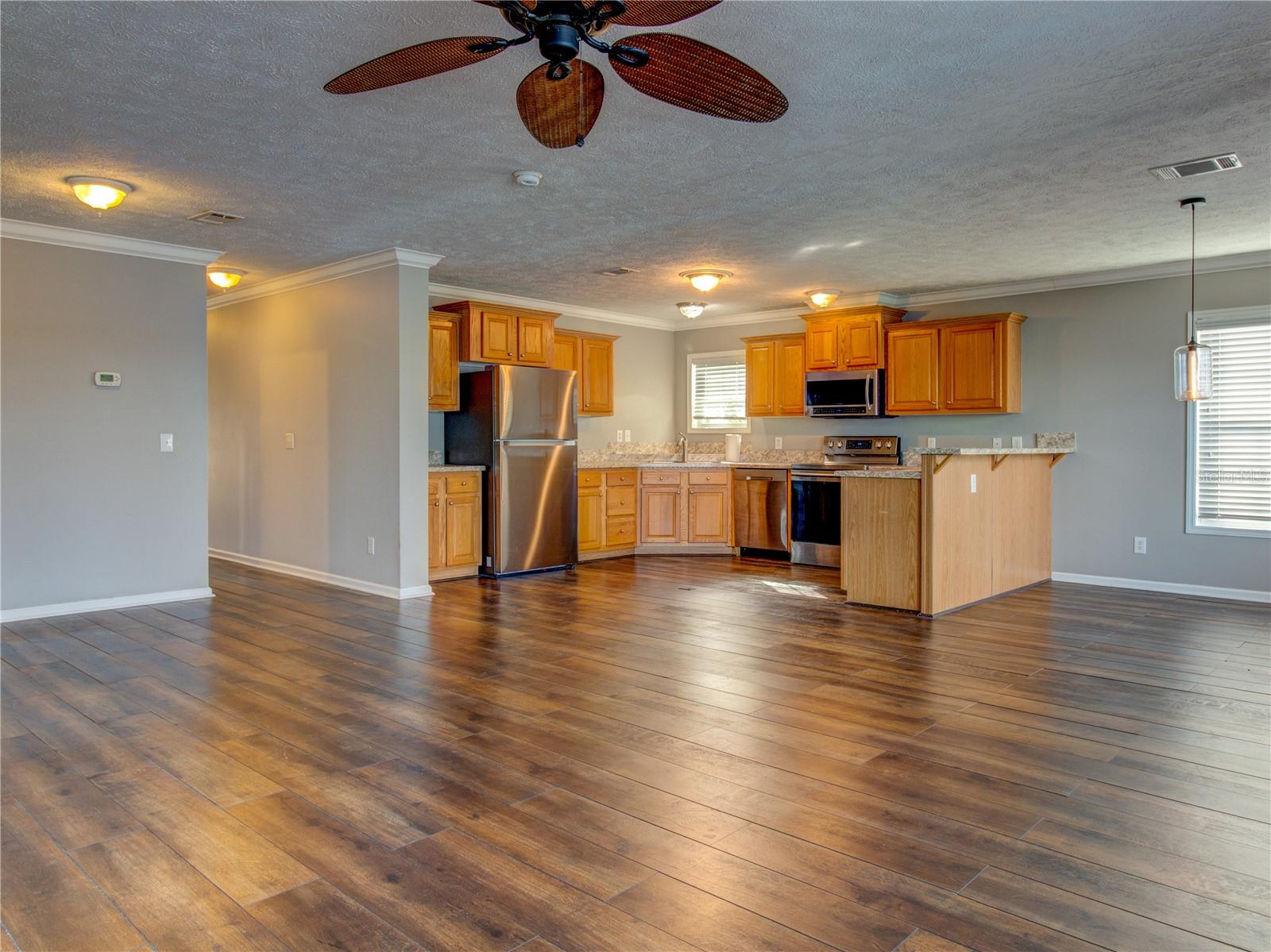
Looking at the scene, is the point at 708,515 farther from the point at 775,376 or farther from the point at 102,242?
the point at 102,242

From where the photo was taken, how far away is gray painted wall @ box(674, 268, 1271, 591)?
595cm

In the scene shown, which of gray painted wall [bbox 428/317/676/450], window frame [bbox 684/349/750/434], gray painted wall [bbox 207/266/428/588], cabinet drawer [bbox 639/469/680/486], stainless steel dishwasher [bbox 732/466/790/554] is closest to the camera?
gray painted wall [bbox 207/266/428/588]

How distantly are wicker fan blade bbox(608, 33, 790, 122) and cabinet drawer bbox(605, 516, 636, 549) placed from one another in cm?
568

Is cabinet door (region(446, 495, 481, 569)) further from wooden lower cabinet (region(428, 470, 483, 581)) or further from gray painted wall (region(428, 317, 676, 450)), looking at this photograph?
gray painted wall (region(428, 317, 676, 450))

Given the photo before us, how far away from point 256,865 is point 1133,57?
3656 mm

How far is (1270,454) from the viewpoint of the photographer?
5.80 meters

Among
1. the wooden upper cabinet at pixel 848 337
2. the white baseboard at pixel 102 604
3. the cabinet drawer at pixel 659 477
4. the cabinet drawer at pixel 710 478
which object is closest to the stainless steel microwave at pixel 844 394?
the wooden upper cabinet at pixel 848 337

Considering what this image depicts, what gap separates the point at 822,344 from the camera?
25.1 feet

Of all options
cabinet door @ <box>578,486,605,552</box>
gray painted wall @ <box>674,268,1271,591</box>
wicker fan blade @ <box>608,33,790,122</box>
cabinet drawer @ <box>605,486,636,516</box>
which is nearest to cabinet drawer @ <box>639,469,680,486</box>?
cabinet drawer @ <box>605,486,636,516</box>

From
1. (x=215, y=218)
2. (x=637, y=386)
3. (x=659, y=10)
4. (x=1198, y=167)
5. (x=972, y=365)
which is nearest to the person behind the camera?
(x=659, y=10)

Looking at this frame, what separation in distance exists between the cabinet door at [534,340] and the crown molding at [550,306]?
0.27 metres

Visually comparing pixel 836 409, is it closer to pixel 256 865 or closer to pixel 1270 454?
pixel 1270 454

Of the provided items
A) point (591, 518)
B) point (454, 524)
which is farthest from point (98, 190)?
point (591, 518)

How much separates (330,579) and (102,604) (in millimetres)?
1490
